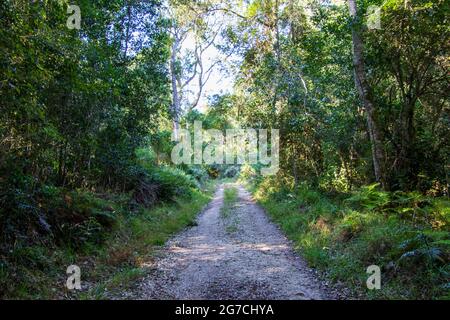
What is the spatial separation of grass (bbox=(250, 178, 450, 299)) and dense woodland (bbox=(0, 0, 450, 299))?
1.5 inches

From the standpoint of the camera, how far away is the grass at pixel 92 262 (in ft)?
20.1

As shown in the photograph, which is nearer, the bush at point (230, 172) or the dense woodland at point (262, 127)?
the dense woodland at point (262, 127)

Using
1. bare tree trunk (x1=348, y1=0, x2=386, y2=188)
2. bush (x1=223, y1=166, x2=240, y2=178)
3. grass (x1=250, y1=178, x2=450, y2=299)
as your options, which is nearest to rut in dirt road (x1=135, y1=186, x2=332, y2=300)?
grass (x1=250, y1=178, x2=450, y2=299)

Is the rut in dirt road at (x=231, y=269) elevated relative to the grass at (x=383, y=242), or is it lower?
lower

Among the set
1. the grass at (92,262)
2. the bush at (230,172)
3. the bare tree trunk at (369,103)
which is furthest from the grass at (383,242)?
the bush at (230,172)

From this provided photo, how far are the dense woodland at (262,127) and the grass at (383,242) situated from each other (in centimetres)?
4

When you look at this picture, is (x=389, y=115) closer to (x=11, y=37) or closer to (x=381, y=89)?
(x=381, y=89)

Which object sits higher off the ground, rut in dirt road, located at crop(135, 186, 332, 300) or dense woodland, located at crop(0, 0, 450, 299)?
dense woodland, located at crop(0, 0, 450, 299)

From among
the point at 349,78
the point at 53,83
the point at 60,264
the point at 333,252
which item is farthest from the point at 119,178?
the point at 349,78

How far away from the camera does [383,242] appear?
742 centimetres

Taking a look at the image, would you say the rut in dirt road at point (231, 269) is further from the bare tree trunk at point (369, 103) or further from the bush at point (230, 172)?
the bush at point (230, 172)

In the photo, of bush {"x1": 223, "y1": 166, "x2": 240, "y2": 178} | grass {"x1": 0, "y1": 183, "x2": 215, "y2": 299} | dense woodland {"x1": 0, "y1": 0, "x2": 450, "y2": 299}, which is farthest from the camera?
bush {"x1": 223, "y1": 166, "x2": 240, "y2": 178}

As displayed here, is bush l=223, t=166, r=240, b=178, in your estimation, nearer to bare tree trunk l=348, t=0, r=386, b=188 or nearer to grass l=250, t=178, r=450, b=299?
grass l=250, t=178, r=450, b=299

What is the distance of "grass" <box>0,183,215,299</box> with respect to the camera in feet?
20.1
